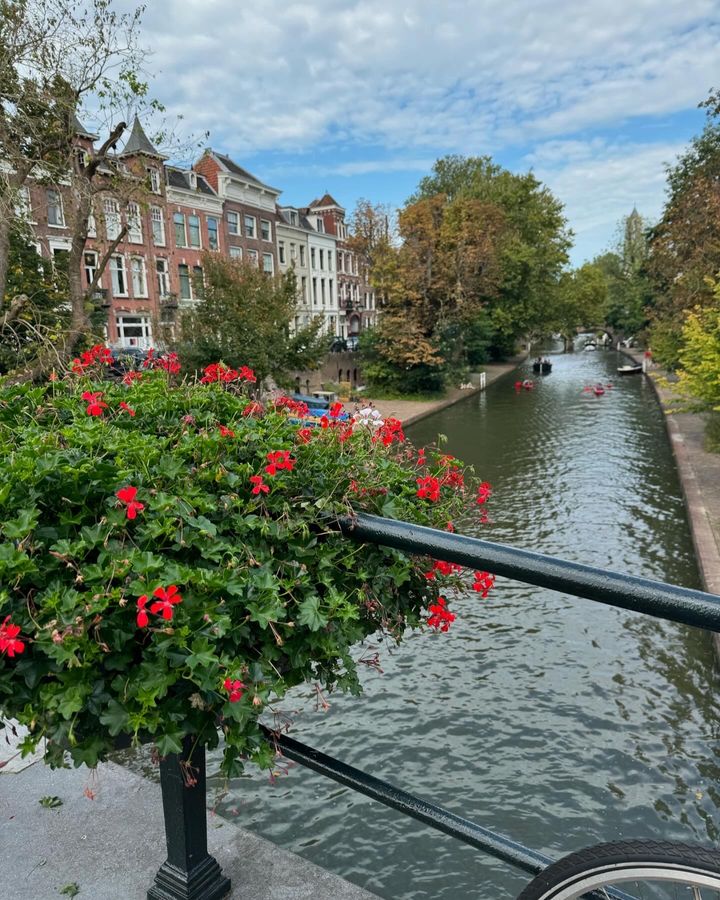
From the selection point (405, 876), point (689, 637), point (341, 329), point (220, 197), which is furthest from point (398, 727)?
point (341, 329)

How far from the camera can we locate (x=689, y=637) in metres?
7.97

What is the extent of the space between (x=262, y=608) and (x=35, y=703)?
0.43m

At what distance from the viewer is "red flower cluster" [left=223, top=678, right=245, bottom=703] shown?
1.14m

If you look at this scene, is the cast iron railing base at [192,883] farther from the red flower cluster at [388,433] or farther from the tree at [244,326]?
the tree at [244,326]

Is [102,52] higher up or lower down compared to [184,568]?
higher up

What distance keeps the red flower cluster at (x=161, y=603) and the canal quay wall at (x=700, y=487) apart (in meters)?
7.73

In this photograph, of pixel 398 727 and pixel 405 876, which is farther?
pixel 398 727

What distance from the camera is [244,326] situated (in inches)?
727

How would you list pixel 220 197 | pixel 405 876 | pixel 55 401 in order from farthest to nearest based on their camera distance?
pixel 220 197 → pixel 405 876 → pixel 55 401

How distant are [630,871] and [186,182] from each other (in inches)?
1300

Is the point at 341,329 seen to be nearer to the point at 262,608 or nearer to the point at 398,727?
the point at 398,727

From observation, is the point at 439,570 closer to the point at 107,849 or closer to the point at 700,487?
the point at 107,849

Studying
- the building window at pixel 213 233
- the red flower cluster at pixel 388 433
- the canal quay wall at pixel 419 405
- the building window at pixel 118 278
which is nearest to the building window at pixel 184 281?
the building window at pixel 213 233

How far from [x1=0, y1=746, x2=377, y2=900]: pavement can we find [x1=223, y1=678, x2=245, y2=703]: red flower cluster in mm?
723
